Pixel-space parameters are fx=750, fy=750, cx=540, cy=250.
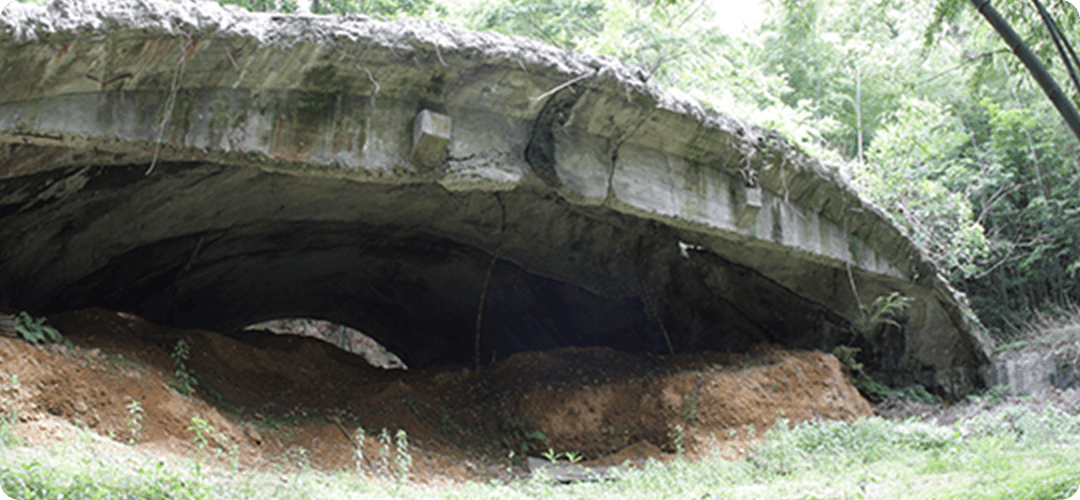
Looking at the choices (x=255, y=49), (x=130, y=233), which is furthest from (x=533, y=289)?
(x=255, y=49)

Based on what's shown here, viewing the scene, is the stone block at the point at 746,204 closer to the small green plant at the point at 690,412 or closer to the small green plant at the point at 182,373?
the small green plant at the point at 690,412

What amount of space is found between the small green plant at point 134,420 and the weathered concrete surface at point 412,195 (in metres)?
1.76

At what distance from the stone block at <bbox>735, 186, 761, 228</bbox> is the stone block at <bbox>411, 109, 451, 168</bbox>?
3.09 metres

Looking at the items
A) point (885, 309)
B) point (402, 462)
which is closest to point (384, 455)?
point (402, 462)

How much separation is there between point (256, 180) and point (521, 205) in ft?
9.21

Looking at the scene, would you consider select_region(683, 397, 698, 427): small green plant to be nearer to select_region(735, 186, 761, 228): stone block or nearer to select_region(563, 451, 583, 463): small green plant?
select_region(563, 451, 583, 463): small green plant

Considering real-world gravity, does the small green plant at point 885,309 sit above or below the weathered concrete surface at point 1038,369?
above

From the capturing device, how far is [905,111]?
14133 mm

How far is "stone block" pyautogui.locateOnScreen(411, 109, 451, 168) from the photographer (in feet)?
18.9

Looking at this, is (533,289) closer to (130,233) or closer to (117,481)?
(130,233)

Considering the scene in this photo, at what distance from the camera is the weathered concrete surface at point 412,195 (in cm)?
506

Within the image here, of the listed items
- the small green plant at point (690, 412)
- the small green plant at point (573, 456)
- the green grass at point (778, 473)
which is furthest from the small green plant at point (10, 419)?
the small green plant at point (690, 412)

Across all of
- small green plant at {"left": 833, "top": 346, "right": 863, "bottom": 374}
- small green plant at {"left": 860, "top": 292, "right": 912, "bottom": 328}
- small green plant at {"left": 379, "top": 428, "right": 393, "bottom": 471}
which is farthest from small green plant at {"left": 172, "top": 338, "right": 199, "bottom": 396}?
small green plant at {"left": 860, "top": 292, "right": 912, "bottom": 328}

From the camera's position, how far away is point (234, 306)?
10734 millimetres
